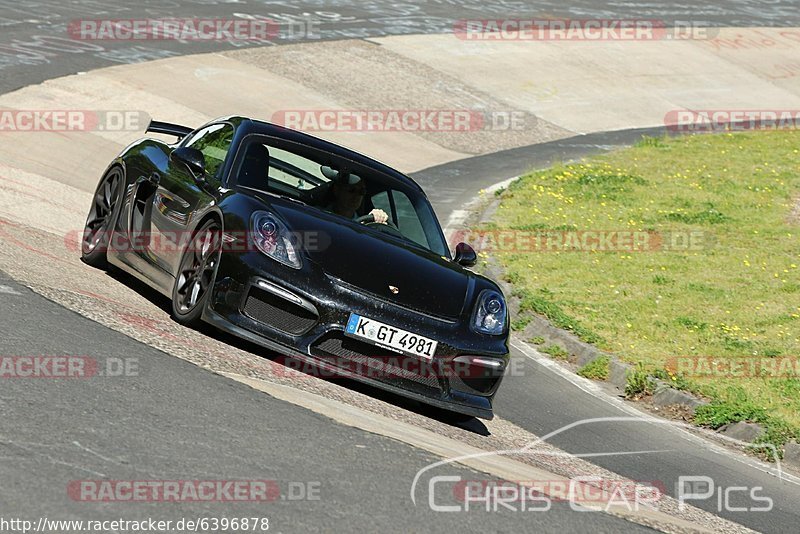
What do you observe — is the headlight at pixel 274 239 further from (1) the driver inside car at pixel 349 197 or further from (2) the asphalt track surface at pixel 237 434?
(2) the asphalt track surface at pixel 237 434

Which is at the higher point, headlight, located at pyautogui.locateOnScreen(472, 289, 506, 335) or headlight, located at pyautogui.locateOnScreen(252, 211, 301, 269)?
headlight, located at pyautogui.locateOnScreen(252, 211, 301, 269)

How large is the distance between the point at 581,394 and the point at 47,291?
4.24 m

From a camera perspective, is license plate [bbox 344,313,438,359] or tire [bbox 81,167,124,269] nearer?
license plate [bbox 344,313,438,359]

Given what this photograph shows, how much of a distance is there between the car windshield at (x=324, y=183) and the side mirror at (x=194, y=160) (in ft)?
0.80

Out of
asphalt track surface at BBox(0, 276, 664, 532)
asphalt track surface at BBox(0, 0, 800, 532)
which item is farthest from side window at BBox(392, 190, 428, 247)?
asphalt track surface at BBox(0, 276, 664, 532)

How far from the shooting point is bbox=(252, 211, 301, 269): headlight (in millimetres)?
7312

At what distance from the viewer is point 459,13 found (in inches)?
1236

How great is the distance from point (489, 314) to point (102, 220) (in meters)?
3.37

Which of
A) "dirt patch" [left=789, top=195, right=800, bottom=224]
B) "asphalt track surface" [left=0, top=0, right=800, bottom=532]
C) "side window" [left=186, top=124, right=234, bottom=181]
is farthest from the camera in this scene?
"dirt patch" [left=789, top=195, right=800, bottom=224]

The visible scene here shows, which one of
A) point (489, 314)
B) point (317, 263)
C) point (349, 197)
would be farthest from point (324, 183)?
point (489, 314)

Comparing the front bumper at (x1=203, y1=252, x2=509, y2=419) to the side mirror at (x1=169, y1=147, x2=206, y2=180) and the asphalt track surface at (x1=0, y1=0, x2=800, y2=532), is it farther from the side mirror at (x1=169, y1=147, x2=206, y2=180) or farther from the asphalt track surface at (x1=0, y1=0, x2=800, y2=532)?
the side mirror at (x1=169, y1=147, x2=206, y2=180)

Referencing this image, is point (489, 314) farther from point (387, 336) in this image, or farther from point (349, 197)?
point (349, 197)

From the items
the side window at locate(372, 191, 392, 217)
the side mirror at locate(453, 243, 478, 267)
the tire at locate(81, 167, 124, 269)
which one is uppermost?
the side window at locate(372, 191, 392, 217)

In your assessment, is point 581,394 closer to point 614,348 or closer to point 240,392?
point 614,348
